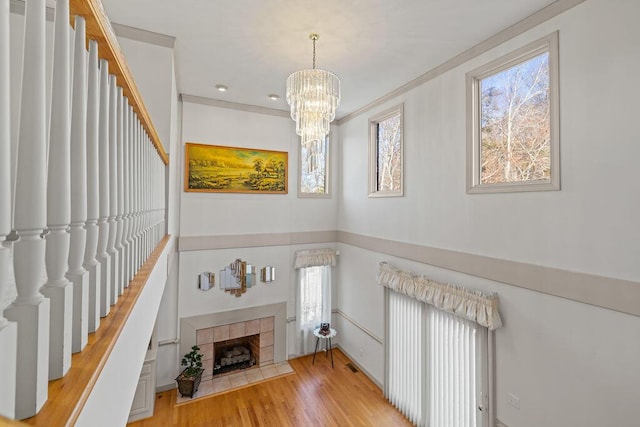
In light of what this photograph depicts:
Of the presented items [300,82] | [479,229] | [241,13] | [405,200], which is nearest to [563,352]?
[479,229]

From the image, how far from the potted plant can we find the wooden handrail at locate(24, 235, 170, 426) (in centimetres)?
415

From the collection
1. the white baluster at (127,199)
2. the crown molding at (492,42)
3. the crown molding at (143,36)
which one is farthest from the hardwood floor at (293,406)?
the crown molding at (143,36)

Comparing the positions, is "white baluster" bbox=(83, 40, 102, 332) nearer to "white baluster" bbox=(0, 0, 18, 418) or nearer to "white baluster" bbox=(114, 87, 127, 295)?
"white baluster" bbox=(114, 87, 127, 295)

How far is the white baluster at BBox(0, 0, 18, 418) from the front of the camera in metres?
0.44

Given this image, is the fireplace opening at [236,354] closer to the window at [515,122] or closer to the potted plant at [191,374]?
the potted plant at [191,374]

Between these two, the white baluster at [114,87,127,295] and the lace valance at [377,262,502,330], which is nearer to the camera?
the white baluster at [114,87,127,295]

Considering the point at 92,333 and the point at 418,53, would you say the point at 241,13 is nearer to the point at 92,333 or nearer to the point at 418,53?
the point at 418,53

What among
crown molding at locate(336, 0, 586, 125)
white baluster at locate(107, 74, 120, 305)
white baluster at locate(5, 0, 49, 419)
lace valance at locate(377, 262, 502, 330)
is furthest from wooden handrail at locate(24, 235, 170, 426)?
crown molding at locate(336, 0, 586, 125)

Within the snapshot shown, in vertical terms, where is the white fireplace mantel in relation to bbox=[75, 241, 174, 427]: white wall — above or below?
below

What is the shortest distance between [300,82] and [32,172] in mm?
2399

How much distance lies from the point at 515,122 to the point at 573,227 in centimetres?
114

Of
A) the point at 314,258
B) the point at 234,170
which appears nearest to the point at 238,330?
the point at 314,258

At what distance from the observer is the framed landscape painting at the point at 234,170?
4.84 m

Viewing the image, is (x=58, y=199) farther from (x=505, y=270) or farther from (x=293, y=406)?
(x=293, y=406)
